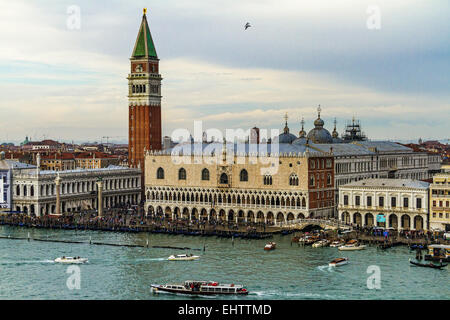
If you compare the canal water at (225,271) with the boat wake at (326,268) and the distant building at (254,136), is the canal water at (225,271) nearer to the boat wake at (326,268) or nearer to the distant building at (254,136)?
the boat wake at (326,268)

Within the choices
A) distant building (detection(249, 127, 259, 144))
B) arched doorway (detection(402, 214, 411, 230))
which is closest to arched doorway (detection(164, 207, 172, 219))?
distant building (detection(249, 127, 259, 144))

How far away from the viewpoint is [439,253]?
5309 centimetres

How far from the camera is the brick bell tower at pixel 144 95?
3563 inches

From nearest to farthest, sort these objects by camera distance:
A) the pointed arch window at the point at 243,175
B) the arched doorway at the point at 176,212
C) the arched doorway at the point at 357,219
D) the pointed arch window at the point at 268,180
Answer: the arched doorway at the point at 357,219 → the pointed arch window at the point at 268,180 → the pointed arch window at the point at 243,175 → the arched doorway at the point at 176,212

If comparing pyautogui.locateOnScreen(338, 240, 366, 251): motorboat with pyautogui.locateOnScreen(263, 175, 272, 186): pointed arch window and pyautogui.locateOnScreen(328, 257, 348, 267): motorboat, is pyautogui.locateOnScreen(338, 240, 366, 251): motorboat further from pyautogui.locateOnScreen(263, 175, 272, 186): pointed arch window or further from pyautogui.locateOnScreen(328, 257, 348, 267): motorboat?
pyautogui.locateOnScreen(263, 175, 272, 186): pointed arch window

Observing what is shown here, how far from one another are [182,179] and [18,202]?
1615 centimetres

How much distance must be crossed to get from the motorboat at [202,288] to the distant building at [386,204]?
79.1 ft

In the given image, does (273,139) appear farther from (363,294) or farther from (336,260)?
(363,294)

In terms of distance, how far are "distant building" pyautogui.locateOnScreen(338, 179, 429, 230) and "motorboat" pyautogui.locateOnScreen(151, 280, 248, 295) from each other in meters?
24.1

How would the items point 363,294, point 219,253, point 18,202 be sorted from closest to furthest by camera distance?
point 363,294 < point 219,253 < point 18,202

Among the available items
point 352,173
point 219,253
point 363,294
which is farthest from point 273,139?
point 363,294

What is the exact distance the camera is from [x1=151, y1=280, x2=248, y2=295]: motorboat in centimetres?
4369

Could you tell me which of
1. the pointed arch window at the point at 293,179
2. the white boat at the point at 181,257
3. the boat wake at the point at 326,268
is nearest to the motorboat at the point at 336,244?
the boat wake at the point at 326,268

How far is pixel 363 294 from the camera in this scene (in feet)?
143
